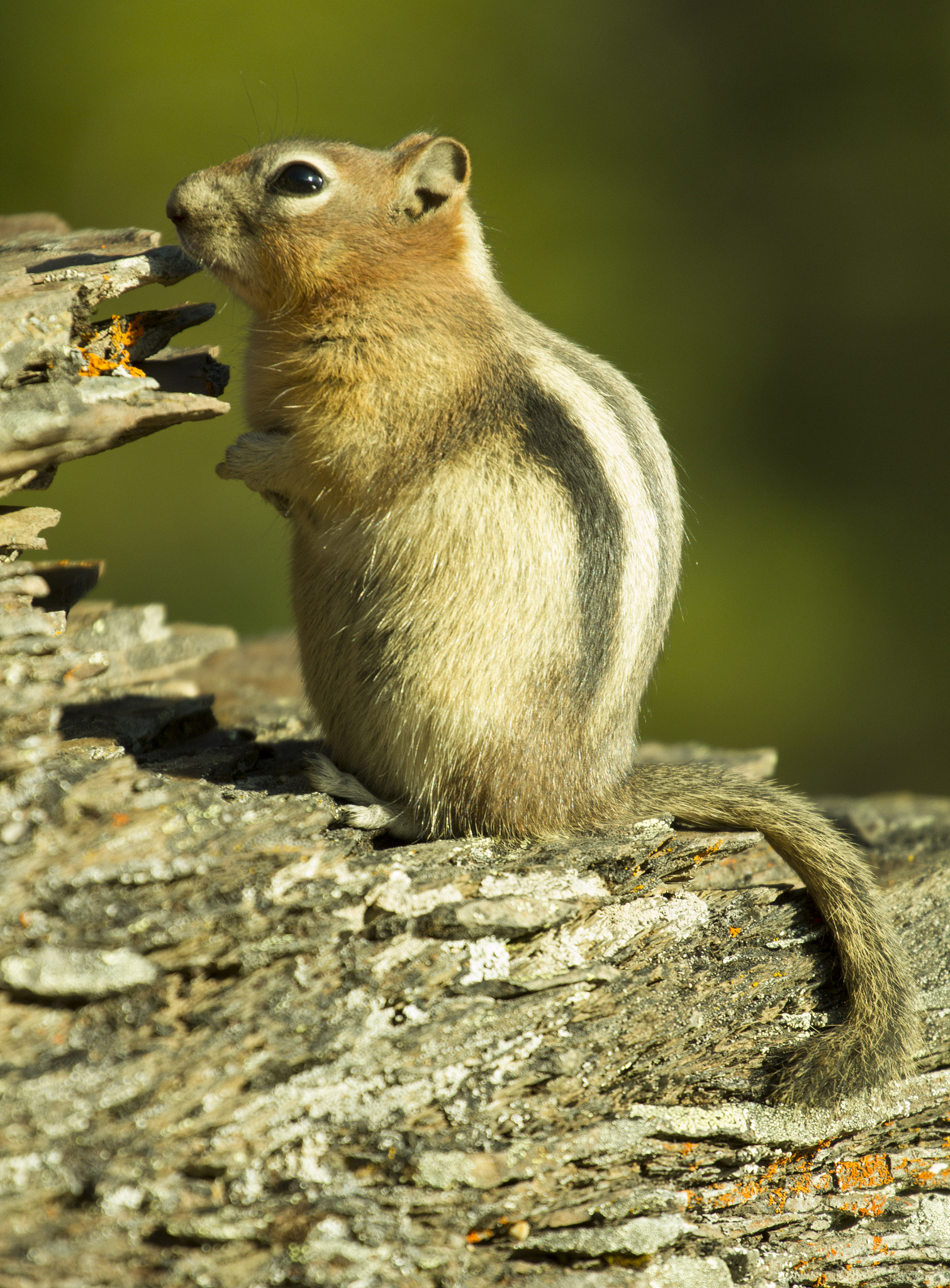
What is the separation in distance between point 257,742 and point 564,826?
2.36ft

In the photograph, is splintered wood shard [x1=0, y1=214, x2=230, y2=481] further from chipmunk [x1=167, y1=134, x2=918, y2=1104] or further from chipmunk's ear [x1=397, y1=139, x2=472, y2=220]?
chipmunk's ear [x1=397, y1=139, x2=472, y2=220]

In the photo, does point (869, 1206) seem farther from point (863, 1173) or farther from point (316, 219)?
point (316, 219)

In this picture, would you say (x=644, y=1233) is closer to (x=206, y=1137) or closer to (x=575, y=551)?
(x=206, y=1137)

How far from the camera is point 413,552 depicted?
76.5 inches

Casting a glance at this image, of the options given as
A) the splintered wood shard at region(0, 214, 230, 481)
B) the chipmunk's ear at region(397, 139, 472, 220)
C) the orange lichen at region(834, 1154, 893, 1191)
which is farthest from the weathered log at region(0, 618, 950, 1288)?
the chipmunk's ear at region(397, 139, 472, 220)

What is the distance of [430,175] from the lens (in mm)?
2258

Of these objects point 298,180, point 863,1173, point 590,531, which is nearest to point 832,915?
point 863,1173

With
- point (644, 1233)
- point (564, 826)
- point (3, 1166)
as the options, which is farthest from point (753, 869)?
point (3, 1166)

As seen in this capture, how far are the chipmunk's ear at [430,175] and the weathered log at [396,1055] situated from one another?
4.12 ft

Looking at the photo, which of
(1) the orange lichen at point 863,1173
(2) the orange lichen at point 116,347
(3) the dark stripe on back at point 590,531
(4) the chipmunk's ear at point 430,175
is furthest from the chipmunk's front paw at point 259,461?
(1) the orange lichen at point 863,1173

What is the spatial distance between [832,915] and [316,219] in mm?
1729

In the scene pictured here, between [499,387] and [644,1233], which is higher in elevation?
[499,387]

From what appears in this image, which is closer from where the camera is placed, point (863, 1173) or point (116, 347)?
point (863, 1173)

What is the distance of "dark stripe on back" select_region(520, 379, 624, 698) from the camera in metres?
1.95
